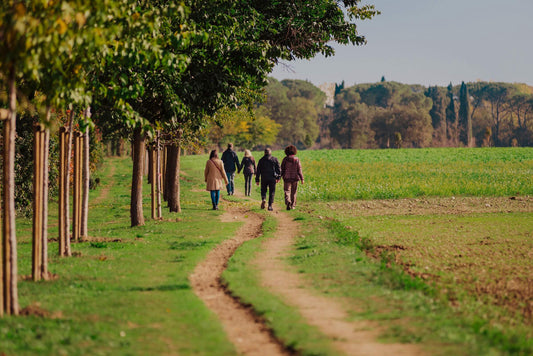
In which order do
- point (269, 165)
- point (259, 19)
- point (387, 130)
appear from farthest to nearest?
point (387, 130) < point (269, 165) < point (259, 19)

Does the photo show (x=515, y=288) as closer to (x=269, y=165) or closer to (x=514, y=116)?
(x=269, y=165)

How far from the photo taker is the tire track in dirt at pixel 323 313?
6.29m

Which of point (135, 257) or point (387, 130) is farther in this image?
point (387, 130)

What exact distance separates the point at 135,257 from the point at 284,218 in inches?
301

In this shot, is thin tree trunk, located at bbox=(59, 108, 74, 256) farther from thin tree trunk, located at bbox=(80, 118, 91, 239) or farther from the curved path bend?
the curved path bend

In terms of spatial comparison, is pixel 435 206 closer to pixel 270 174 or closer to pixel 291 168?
pixel 291 168

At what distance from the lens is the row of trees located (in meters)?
7.30

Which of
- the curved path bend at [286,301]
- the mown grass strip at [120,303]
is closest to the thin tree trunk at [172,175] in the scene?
the mown grass strip at [120,303]

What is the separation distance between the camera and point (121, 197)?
3019cm

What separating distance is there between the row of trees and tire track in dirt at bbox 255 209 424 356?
135 inches

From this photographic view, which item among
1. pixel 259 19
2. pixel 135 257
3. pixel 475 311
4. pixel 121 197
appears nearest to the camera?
pixel 475 311

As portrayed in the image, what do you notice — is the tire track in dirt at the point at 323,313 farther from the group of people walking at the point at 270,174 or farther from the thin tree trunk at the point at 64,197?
the group of people walking at the point at 270,174

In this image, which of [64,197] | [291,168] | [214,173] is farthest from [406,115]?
[64,197]

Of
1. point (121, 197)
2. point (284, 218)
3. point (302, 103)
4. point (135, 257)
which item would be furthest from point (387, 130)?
point (135, 257)
